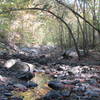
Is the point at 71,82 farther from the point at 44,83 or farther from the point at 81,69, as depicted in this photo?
the point at 81,69

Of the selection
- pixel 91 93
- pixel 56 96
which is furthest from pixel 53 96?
pixel 91 93

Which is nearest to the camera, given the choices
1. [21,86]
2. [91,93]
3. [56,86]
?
[91,93]

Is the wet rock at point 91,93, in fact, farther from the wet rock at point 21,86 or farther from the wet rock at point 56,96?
the wet rock at point 21,86

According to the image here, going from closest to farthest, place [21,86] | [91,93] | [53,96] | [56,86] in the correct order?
[53,96]
[91,93]
[21,86]
[56,86]

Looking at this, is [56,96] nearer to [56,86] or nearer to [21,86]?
[56,86]

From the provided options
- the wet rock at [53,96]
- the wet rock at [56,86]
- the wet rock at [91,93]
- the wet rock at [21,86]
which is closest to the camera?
the wet rock at [53,96]

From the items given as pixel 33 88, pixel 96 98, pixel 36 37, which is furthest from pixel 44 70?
pixel 36 37

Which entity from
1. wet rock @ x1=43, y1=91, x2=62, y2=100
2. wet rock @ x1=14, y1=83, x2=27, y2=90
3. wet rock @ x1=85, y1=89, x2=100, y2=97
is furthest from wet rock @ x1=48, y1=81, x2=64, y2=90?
wet rock @ x1=43, y1=91, x2=62, y2=100

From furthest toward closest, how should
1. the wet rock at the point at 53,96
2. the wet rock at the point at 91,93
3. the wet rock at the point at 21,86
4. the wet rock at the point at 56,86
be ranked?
1. the wet rock at the point at 56,86
2. the wet rock at the point at 21,86
3. the wet rock at the point at 91,93
4. the wet rock at the point at 53,96

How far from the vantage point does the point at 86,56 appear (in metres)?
18.9

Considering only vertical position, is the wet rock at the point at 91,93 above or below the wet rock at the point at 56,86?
below

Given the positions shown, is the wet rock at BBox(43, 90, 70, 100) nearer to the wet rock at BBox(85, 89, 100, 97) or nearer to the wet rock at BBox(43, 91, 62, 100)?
the wet rock at BBox(43, 91, 62, 100)

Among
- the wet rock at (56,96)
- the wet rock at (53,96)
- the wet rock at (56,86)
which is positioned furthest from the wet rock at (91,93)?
the wet rock at (56,86)

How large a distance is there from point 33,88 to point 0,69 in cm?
415
